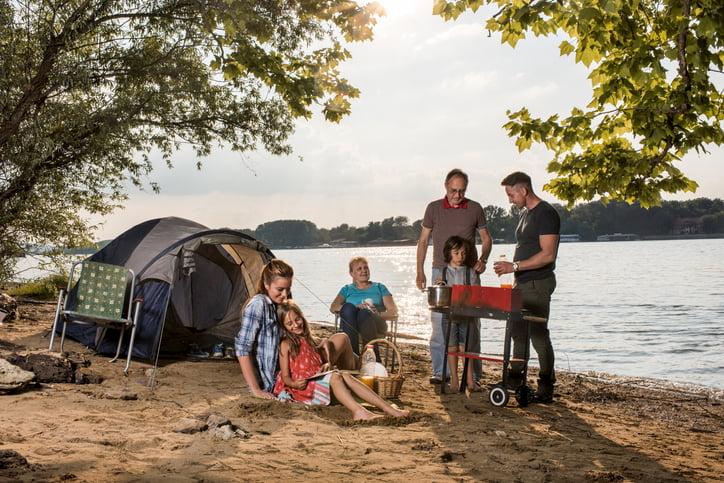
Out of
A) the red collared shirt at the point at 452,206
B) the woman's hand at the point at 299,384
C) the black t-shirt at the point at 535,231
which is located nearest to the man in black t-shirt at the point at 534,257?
the black t-shirt at the point at 535,231

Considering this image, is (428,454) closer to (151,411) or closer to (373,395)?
(373,395)

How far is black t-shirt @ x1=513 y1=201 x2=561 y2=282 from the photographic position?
20.6 feet

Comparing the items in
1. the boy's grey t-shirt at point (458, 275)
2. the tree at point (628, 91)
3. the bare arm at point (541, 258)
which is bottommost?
the boy's grey t-shirt at point (458, 275)

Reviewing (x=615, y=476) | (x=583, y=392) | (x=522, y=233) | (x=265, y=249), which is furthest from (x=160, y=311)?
(x=615, y=476)

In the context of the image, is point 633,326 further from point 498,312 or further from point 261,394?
point 261,394

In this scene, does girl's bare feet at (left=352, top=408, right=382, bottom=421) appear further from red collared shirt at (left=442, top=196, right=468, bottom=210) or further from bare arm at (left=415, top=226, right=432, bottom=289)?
red collared shirt at (left=442, top=196, right=468, bottom=210)

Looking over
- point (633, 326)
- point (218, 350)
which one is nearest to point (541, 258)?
point (218, 350)

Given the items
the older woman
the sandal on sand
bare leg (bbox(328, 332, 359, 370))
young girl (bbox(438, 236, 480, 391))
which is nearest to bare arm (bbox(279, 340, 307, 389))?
bare leg (bbox(328, 332, 359, 370))

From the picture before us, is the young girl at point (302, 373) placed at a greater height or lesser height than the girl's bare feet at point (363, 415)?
greater

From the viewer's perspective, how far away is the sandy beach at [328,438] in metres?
4.15

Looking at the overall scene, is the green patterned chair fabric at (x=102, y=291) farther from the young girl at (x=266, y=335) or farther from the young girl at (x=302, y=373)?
the young girl at (x=302, y=373)

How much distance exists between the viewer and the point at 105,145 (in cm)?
1001

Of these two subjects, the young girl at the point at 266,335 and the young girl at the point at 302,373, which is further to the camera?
the young girl at the point at 266,335

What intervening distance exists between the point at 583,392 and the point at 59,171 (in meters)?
7.66
